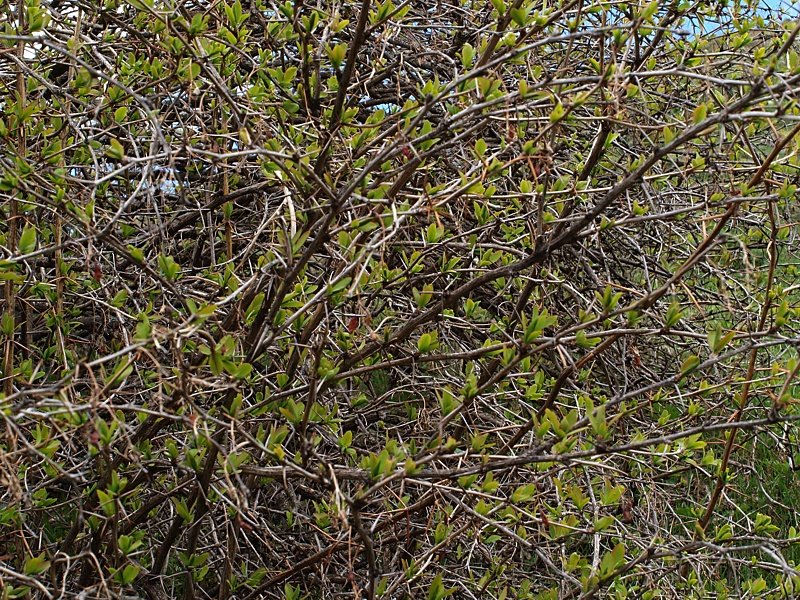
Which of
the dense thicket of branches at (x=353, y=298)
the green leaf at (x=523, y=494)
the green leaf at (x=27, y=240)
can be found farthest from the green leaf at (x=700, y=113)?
the green leaf at (x=27, y=240)

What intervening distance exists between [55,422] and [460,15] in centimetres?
192

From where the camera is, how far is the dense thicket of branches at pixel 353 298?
74.0 inches

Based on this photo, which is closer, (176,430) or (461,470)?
(461,470)

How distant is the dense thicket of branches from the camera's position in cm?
188

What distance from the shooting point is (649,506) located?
2.63 m

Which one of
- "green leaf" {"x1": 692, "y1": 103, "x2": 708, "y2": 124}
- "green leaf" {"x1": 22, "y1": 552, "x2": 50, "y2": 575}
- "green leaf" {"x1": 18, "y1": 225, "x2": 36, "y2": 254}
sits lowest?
"green leaf" {"x1": 22, "y1": 552, "x2": 50, "y2": 575}

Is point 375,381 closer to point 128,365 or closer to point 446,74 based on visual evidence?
point 446,74

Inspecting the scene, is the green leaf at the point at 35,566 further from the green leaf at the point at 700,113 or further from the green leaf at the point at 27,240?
the green leaf at the point at 700,113

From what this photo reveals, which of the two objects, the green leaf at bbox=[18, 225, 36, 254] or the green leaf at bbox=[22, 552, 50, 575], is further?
the green leaf at bbox=[18, 225, 36, 254]

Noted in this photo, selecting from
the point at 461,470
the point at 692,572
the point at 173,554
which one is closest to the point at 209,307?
the point at 461,470

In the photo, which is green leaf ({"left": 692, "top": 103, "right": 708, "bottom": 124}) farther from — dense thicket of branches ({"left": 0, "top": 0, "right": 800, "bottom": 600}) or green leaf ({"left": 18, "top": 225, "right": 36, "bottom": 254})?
green leaf ({"left": 18, "top": 225, "right": 36, "bottom": 254})

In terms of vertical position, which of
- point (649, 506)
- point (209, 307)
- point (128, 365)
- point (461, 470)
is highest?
point (209, 307)

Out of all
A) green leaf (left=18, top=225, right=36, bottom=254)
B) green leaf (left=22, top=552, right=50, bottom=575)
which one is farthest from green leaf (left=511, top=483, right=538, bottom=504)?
green leaf (left=18, top=225, right=36, bottom=254)

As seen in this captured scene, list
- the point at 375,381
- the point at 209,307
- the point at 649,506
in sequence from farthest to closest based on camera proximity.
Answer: the point at 375,381, the point at 649,506, the point at 209,307
